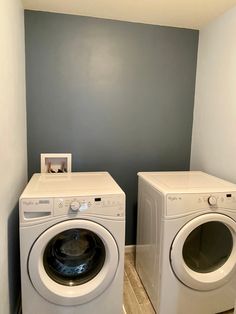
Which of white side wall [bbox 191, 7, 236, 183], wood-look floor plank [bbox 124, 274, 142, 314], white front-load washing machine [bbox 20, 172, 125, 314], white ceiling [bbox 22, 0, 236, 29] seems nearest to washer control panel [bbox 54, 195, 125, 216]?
white front-load washing machine [bbox 20, 172, 125, 314]

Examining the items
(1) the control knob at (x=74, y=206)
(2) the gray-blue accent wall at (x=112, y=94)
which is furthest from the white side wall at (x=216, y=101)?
(1) the control knob at (x=74, y=206)

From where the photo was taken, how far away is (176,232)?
148 centimetres

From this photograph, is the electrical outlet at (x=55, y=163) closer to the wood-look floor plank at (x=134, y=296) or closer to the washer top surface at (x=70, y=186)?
the washer top surface at (x=70, y=186)

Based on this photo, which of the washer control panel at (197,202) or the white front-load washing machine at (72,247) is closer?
the white front-load washing machine at (72,247)

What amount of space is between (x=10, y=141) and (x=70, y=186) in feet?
1.48

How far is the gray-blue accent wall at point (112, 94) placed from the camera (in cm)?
203

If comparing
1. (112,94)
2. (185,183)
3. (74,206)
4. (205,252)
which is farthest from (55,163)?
(205,252)

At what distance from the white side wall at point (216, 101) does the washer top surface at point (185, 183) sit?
21cm

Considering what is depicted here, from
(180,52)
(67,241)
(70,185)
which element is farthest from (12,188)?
(180,52)

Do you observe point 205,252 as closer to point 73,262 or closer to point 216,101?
point 73,262

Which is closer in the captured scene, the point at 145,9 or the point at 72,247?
the point at 72,247

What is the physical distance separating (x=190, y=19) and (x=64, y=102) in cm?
126

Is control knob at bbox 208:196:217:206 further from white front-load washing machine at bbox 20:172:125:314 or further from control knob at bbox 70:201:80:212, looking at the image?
control knob at bbox 70:201:80:212

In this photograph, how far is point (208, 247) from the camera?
1653 millimetres
